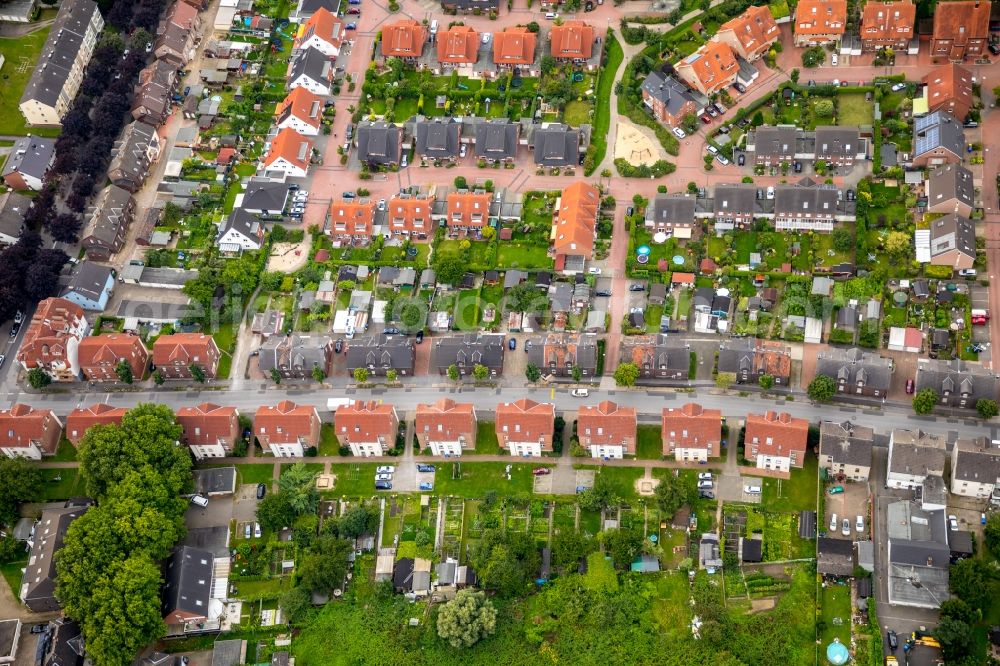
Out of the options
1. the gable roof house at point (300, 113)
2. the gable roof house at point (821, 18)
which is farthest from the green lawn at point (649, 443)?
the gable roof house at point (821, 18)

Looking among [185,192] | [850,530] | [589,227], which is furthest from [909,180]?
[185,192]

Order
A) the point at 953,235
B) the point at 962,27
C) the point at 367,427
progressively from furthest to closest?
the point at 962,27
the point at 953,235
the point at 367,427

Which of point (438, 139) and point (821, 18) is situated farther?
point (821, 18)

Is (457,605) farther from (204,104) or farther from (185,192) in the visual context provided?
(204,104)

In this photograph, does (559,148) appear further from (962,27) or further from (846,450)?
(846,450)

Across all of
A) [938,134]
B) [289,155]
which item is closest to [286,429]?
[289,155]

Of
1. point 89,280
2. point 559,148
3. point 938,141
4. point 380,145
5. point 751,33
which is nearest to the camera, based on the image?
point 938,141
